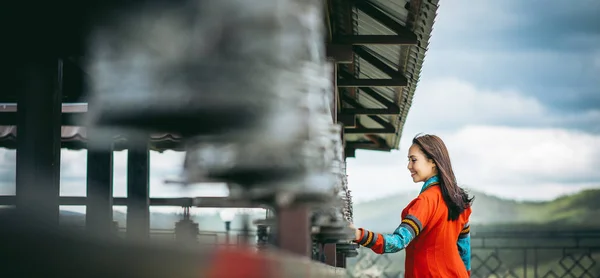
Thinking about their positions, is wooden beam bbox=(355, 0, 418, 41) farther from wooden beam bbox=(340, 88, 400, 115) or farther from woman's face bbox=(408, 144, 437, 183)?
wooden beam bbox=(340, 88, 400, 115)

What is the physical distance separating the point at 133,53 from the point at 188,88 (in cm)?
7

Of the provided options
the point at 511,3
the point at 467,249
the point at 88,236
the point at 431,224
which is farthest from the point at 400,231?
the point at 511,3

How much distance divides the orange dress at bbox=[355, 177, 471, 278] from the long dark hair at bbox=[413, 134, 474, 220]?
1.3 inches

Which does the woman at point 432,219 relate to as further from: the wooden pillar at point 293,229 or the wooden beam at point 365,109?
the wooden beam at point 365,109

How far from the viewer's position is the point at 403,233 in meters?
3.54

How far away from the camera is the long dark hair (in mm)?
3670

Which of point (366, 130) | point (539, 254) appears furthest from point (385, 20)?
point (539, 254)

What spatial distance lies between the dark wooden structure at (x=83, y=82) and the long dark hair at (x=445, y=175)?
1.07 m

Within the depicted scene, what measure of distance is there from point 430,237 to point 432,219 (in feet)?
0.26

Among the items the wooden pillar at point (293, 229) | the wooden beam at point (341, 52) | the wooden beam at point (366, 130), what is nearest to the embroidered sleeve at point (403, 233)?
the wooden pillar at point (293, 229)

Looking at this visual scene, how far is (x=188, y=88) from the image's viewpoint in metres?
1.01

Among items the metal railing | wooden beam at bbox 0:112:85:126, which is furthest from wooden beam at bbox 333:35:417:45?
the metal railing

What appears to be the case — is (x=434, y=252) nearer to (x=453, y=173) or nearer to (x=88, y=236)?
(x=453, y=173)

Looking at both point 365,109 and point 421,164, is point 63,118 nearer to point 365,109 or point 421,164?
point 421,164
